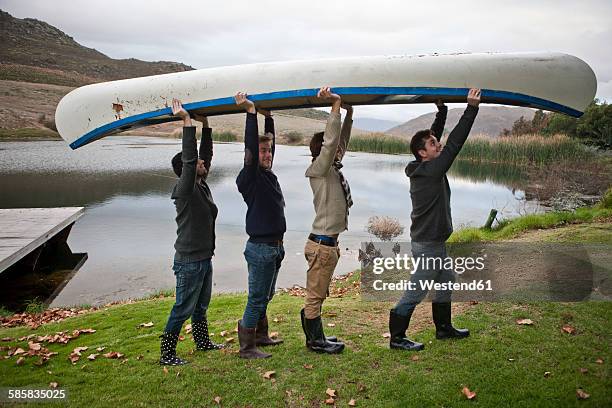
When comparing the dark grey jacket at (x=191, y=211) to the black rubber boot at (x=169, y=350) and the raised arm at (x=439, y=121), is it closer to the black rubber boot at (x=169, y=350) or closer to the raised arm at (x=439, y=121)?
the black rubber boot at (x=169, y=350)

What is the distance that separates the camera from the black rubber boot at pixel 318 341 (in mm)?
3781

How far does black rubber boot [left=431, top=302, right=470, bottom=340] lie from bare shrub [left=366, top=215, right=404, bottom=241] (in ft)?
26.1

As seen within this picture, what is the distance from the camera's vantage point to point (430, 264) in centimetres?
359

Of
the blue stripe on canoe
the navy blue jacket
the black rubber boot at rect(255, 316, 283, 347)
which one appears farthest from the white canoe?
the black rubber boot at rect(255, 316, 283, 347)

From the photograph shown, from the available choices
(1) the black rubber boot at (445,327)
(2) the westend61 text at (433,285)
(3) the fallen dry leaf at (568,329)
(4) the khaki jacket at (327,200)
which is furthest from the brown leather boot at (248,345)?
(3) the fallen dry leaf at (568,329)

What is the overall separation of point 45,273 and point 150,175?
1130 cm

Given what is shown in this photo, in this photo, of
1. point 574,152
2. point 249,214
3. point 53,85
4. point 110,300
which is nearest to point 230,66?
point 249,214

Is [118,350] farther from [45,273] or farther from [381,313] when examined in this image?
[45,273]

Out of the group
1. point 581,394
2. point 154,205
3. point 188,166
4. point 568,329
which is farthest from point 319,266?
point 154,205

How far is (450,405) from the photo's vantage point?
9.95 feet

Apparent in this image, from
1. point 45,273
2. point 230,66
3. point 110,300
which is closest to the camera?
point 230,66

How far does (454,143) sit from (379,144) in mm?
22741

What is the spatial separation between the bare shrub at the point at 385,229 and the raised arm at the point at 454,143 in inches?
338

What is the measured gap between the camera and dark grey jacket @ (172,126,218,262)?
3350mm
